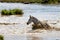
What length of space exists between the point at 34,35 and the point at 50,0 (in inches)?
1456

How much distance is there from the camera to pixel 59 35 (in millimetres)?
16469

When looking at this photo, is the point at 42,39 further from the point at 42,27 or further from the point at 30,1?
the point at 30,1

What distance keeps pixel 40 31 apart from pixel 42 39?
2.81 m

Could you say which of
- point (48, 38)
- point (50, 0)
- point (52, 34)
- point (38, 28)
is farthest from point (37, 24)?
point (50, 0)

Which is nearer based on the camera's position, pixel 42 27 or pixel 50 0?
pixel 42 27

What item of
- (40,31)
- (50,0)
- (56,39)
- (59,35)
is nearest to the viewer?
(56,39)

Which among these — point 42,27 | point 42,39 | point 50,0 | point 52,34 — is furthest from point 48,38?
point 50,0

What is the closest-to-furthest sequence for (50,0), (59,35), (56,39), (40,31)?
1. (56,39)
2. (59,35)
3. (40,31)
4. (50,0)

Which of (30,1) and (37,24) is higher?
(37,24)

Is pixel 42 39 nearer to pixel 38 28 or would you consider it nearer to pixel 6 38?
pixel 6 38

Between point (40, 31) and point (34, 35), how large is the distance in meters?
1.38

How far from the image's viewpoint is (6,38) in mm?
15328

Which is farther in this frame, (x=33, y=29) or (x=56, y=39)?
(x=33, y=29)

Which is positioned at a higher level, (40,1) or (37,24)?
(37,24)
